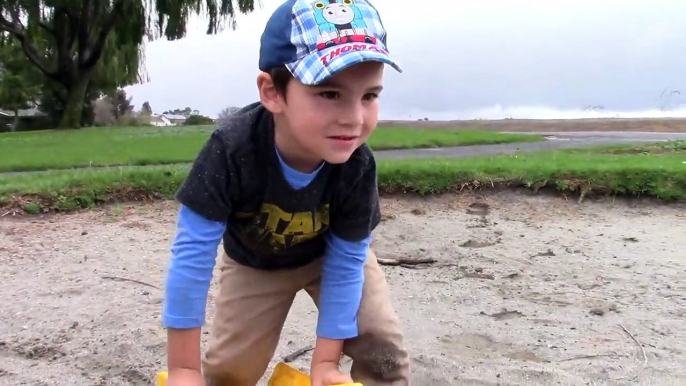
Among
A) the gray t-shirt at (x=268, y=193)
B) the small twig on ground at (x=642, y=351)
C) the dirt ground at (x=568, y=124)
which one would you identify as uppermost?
the dirt ground at (x=568, y=124)

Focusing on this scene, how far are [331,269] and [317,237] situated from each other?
0.37 ft

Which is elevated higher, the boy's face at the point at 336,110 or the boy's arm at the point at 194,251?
the boy's face at the point at 336,110

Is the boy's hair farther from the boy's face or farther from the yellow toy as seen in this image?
the yellow toy

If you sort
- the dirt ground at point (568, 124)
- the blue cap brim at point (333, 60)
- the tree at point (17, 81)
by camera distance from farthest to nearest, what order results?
the tree at point (17, 81)
the dirt ground at point (568, 124)
the blue cap brim at point (333, 60)

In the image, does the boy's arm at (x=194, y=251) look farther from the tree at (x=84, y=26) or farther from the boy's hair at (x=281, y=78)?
the tree at (x=84, y=26)

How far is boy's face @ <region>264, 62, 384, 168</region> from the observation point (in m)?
1.49

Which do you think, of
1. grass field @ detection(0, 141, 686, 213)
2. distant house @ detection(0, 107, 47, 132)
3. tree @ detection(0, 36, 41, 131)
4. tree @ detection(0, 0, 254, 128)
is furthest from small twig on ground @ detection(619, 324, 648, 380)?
distant house @ detection(0, 107, 47, 132)

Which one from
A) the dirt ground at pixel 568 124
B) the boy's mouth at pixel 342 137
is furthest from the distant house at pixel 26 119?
the boy's mouth at pixel 342 137

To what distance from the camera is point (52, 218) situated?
4.21 meters

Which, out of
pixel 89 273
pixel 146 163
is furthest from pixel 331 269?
pixel 146 163

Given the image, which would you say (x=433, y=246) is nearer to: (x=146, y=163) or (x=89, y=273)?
(x=89, y=273)

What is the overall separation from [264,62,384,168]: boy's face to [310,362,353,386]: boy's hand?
575 mm

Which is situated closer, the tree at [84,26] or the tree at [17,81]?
the tree at [84,26]

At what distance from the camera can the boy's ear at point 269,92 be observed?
159 cm
